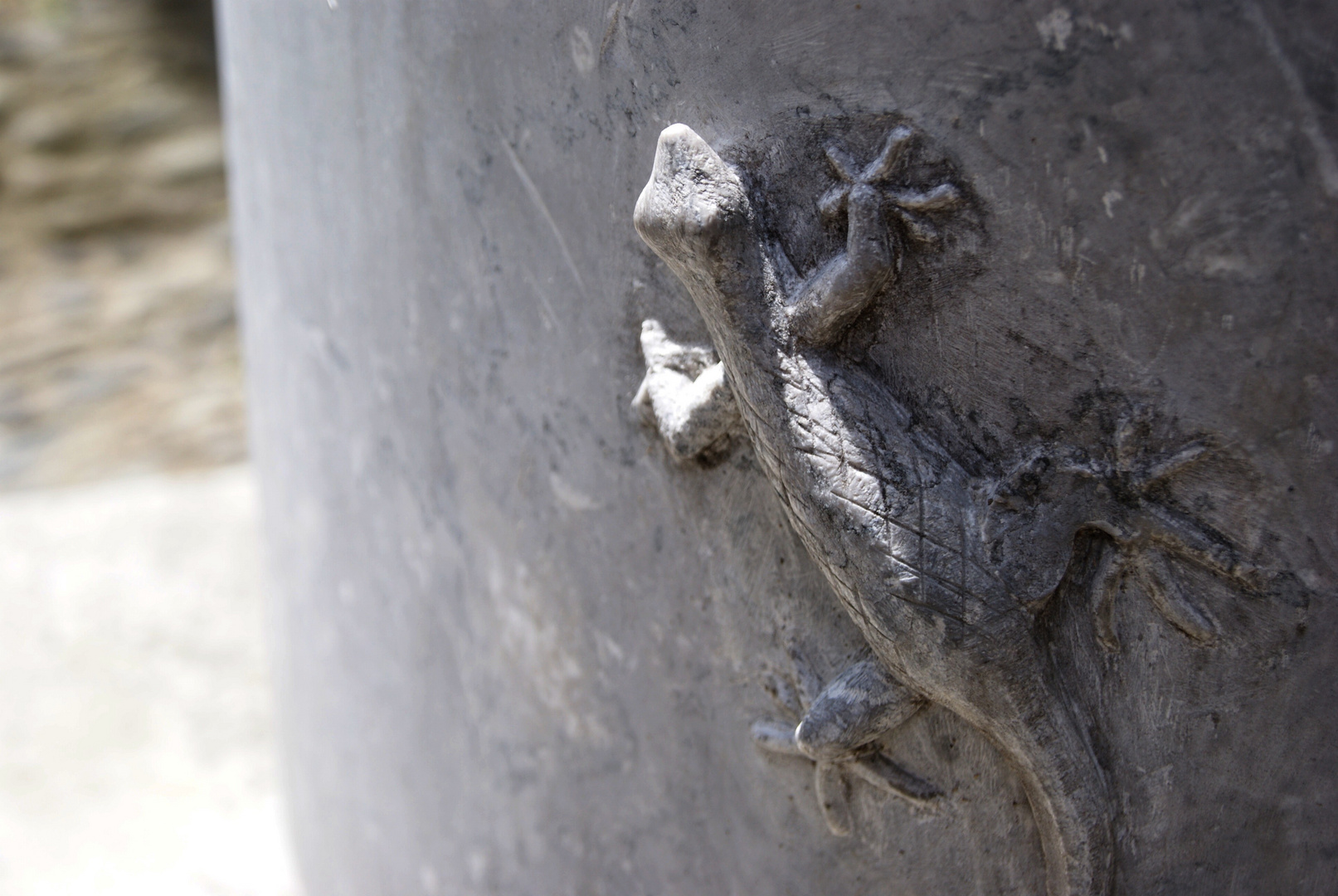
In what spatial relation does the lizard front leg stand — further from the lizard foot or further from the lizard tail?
the lizard tail

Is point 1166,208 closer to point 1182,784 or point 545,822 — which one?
point 1182,784

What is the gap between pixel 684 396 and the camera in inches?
33.9

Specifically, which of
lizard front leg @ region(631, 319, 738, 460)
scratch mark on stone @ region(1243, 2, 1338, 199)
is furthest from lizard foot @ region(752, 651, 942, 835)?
scratch mark on stone @ region(1243, 2, 1338, 199)

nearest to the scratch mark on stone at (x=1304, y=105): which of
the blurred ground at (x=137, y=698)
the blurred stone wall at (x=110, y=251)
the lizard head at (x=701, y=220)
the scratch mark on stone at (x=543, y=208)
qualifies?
the lizard head at (x=701, y=220)

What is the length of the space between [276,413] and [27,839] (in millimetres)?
1106

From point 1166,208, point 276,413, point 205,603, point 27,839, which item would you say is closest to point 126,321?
point 205,603

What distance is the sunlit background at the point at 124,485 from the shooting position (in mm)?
1961

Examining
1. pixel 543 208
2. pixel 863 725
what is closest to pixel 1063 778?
pixel 863 725

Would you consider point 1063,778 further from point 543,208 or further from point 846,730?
point 543,208

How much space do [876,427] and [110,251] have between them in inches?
156

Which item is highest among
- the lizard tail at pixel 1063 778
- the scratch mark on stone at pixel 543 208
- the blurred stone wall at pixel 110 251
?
the blurred stone wall at pixel 110 251

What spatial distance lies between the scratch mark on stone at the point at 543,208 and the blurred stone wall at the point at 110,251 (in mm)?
3210

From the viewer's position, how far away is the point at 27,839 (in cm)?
191

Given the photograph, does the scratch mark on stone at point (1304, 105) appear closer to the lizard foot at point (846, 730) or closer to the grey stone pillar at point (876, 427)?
the grey stone pillar at point (876, 427)
